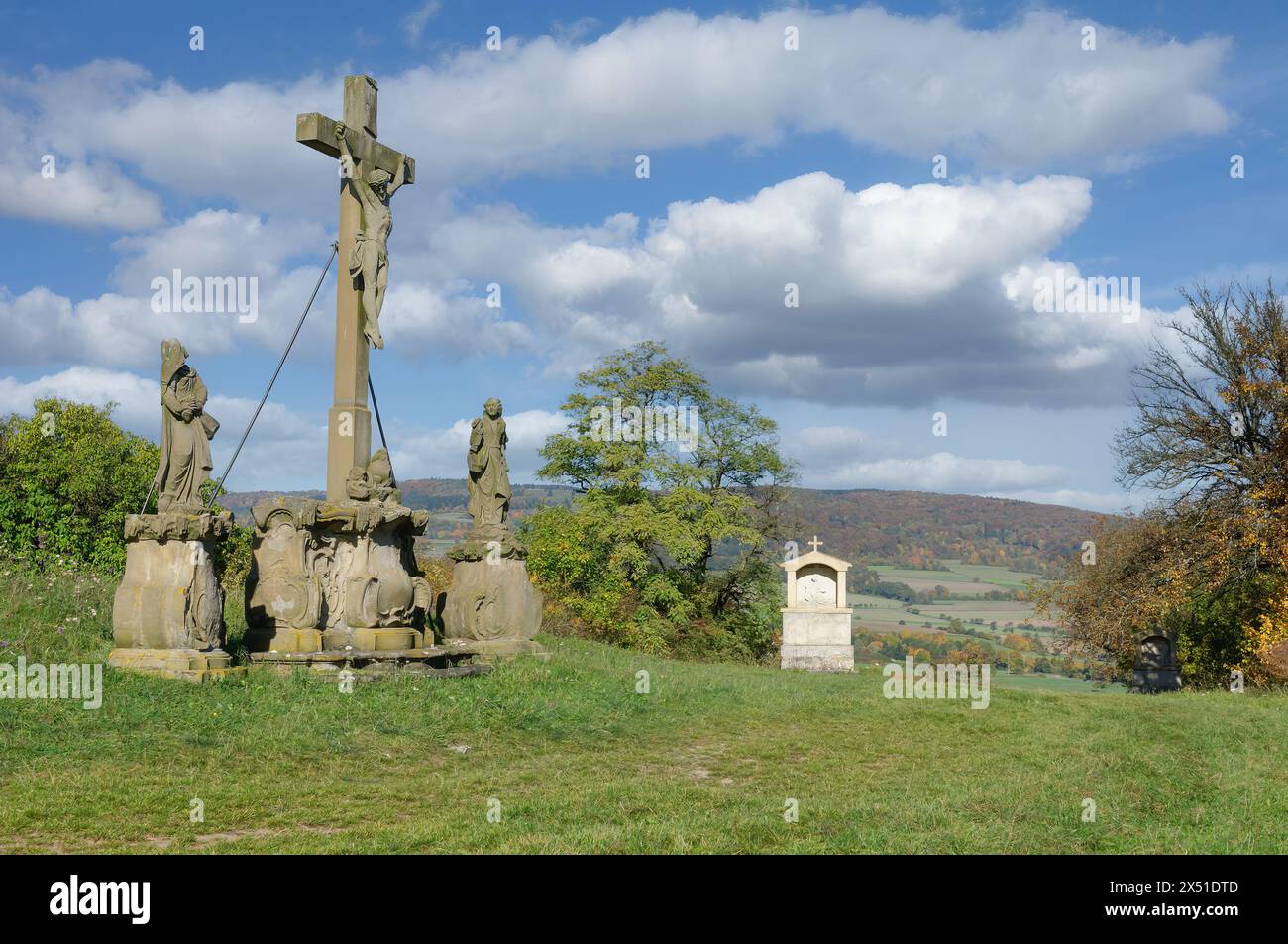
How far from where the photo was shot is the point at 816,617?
23.8m

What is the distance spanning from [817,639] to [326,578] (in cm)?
1392

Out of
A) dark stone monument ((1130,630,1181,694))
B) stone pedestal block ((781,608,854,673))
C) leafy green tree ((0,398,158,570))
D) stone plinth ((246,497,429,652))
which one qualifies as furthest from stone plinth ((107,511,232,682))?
leafy green tree ((0,398,158,570))

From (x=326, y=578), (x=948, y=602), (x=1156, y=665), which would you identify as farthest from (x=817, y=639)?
(x=948, y=602)

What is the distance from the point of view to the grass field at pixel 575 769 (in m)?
6.51

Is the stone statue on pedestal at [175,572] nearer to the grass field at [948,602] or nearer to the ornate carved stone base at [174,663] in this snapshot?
the ornate carved stone base at [174,663]

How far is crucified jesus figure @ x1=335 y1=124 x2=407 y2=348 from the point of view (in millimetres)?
13375

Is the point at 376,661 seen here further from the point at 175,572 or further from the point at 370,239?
the point at 370,239

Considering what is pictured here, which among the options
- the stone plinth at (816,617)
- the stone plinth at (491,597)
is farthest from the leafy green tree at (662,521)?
the stone plinth at (491,597)

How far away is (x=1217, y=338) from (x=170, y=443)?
21938 mm

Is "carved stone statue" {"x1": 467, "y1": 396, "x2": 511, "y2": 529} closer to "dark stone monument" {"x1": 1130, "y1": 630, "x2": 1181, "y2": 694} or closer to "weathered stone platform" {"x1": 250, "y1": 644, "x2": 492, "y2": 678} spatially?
"weathered stone platform" {"x1": 250, "y1": 644, "x2": 492, "y2": 678}

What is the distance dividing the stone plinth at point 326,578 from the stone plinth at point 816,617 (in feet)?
42.2
